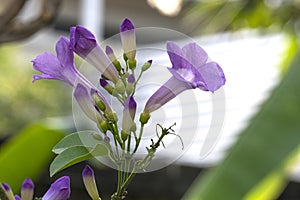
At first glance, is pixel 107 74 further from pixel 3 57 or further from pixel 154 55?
pixel 3 57

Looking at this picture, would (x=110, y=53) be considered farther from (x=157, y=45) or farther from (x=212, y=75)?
(x=157, y=45)

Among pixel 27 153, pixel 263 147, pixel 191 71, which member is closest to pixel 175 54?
pixel 191 71

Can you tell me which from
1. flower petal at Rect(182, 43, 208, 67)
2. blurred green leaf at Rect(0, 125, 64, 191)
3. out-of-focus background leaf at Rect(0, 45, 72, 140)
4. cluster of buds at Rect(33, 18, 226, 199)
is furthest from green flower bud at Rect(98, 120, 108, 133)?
out-of-focus background leaf at Rect(0, 45, 72, 140)

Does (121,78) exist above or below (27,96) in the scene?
below

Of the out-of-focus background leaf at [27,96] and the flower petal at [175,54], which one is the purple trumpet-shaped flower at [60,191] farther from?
the out-of-focus background leaf at [27,96]

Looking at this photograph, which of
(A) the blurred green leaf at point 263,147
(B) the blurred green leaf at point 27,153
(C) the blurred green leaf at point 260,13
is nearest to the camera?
(A) the blurred green leaf at point 263,147

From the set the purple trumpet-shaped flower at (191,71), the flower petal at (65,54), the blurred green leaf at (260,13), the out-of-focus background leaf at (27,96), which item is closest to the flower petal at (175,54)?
the purple trumpet-shaped flower at (191,71)
